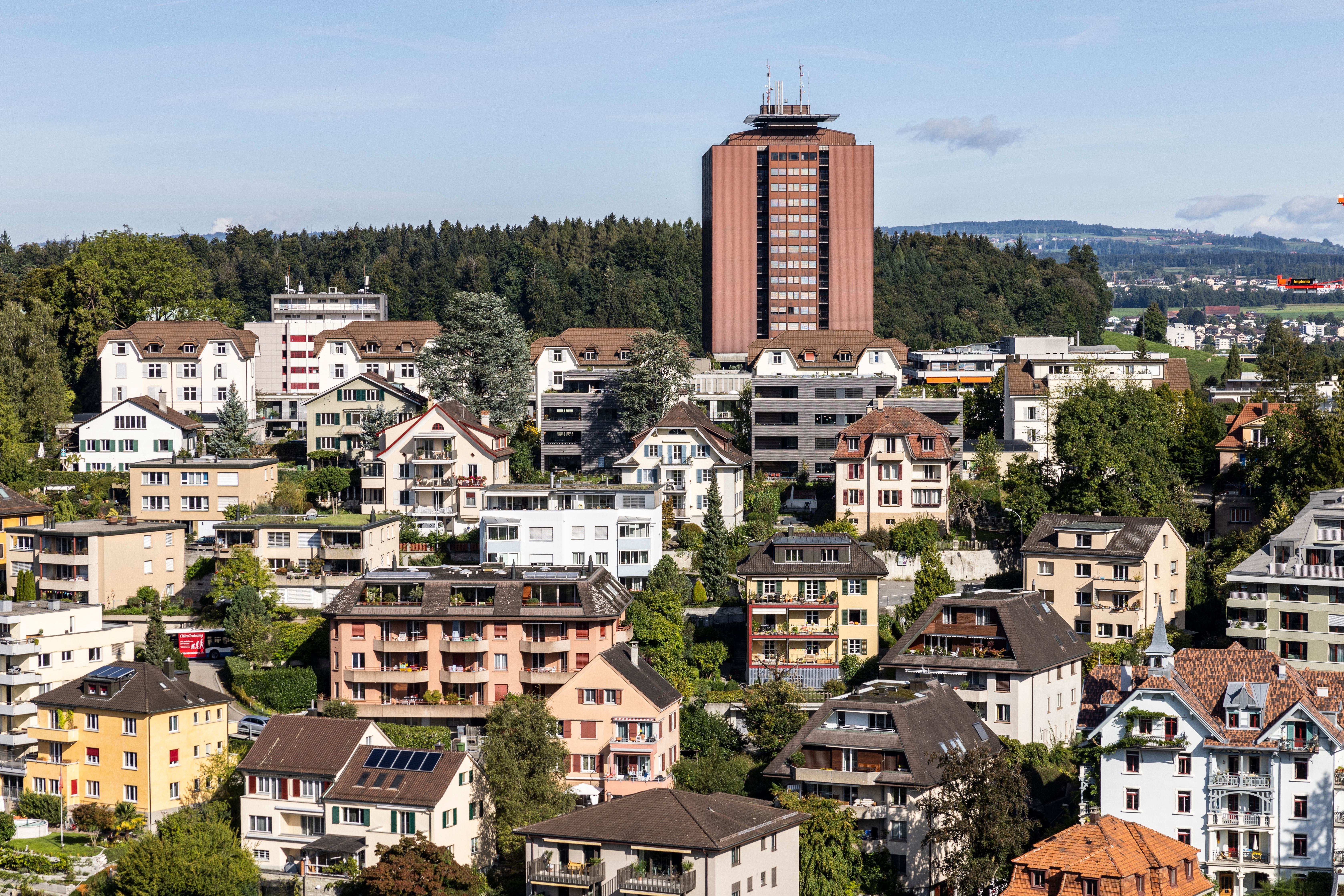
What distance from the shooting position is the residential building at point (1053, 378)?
9656cm

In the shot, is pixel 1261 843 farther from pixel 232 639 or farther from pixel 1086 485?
pixel 232 639

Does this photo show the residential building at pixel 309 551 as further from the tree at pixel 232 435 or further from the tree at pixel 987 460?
the tree at pixel 987 460

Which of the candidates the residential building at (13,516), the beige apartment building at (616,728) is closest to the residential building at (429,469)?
the residential building at (13,516)

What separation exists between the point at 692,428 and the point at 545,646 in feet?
77.2

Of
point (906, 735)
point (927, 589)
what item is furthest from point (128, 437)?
point (906, 735)

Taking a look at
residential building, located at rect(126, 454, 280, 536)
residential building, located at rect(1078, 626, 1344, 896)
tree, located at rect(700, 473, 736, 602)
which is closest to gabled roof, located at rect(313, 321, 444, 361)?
residential building, located at rect(126, 454, 280, 536)

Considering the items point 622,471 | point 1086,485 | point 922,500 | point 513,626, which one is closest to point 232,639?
point 513,626

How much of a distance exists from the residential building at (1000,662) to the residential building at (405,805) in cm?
1710

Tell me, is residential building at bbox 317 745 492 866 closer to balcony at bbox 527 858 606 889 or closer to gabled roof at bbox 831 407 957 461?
balcony at bbox 527 858 606 889

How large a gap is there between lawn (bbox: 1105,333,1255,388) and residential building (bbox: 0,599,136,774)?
114 metres

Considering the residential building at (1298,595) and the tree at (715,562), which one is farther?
the tree at (715,562)

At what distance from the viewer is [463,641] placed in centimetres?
6856

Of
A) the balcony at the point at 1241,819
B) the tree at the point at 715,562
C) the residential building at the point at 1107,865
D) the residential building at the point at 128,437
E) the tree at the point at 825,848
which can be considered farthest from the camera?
the residential building at the point at 128,437

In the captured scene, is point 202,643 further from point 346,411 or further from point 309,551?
point 346,411
